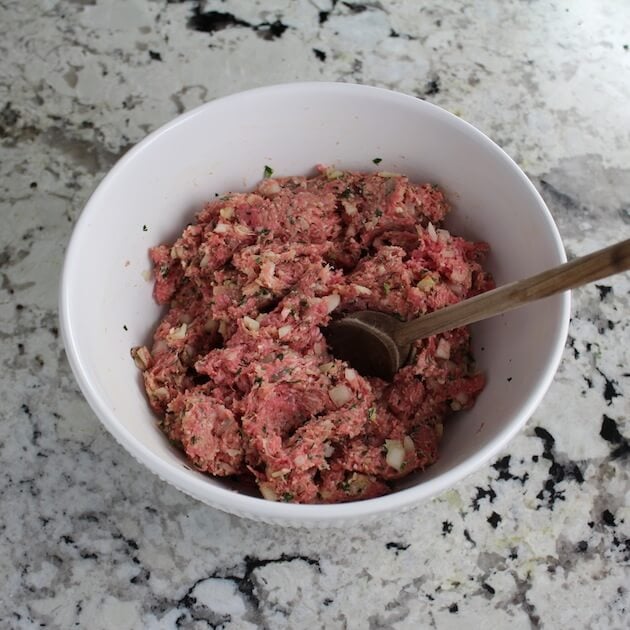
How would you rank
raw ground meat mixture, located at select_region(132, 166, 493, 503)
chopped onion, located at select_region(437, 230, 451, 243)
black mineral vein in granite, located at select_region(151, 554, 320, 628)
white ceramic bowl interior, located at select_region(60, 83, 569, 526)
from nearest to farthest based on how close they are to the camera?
1. white ceramic bowl interior, located at select_region(60, 83, 569, 526)
2. raw ground meat mixture, located at select_region(132, 166, 493, 503)
3. black mineral vein in granite, located at select_region(151, 554, 320, 628)
4. chopped onion, located at select_region(437, 230, 451, 243)

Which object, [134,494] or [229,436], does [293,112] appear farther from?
[134,494]

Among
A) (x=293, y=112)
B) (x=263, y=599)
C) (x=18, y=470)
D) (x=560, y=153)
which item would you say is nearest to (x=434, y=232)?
(x=293, y=112)

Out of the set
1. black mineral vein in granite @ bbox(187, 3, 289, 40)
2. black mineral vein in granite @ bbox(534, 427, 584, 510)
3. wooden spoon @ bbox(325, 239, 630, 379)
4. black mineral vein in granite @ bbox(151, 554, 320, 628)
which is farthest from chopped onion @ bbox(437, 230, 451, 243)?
black mineral vein in granite @ bbox(187, 3, 289, 40)

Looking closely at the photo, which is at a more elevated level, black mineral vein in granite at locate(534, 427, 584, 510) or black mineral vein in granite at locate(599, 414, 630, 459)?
black mineral vein in granite at locate(599, 414, 630, 459)

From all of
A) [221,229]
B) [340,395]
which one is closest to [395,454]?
[340,395]

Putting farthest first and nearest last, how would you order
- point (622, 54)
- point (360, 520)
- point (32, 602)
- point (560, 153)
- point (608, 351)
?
point (622, 54)
point (560, 153)
point (608, 351)
point (32, 602)
point (360, 520)

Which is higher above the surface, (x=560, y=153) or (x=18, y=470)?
(x=560, y=153)

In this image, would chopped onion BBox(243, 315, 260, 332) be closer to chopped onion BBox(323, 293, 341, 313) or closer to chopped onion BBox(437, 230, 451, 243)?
chopped onion BBox(323, 293, 341, 313)
